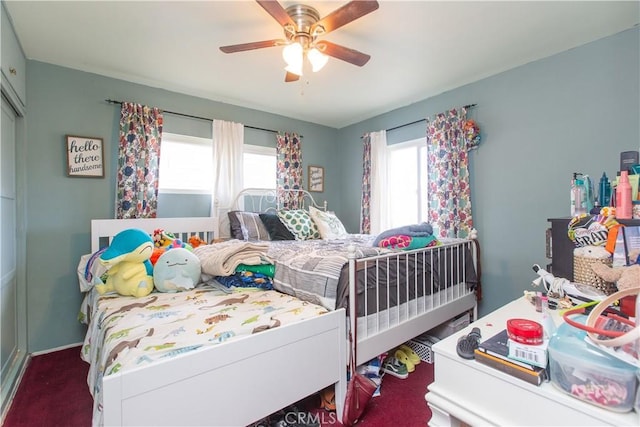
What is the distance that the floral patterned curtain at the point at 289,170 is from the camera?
3781mm

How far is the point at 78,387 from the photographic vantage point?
1.99 meters

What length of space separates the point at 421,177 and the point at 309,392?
274 centimetres

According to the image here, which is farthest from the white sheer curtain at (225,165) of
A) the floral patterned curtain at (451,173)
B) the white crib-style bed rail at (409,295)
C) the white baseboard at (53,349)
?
the floral patterned curtain at (451,173)

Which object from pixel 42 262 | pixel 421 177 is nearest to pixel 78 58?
pixel 42 262

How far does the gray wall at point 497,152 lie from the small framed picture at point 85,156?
0.06 meters

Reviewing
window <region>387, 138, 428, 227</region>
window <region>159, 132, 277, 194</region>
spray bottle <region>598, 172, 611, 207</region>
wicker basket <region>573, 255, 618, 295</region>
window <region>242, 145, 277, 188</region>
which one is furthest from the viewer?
window <region>242, 145, 277, 188</region>

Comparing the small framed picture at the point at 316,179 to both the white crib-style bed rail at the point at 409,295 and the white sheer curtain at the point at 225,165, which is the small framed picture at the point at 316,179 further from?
the white crib-style bed rail at the point at 409,295

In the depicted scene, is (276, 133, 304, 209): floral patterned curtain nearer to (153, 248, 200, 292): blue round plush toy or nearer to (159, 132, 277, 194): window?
(159, 132, 277, 194): window

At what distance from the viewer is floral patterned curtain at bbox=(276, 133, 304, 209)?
378cm

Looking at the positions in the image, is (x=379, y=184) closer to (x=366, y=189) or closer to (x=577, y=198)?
(x=366, y=189)

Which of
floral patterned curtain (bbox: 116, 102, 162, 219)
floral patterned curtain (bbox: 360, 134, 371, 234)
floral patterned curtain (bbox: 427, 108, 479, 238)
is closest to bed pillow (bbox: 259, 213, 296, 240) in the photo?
floral patterned curtain (bbox: 116, 102, 162, 219)

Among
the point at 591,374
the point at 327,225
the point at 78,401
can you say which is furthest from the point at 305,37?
the point at 78,401

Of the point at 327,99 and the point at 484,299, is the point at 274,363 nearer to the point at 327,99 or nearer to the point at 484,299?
the point at 484,299

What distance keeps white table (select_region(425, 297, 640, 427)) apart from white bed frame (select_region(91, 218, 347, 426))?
78 centimetres
